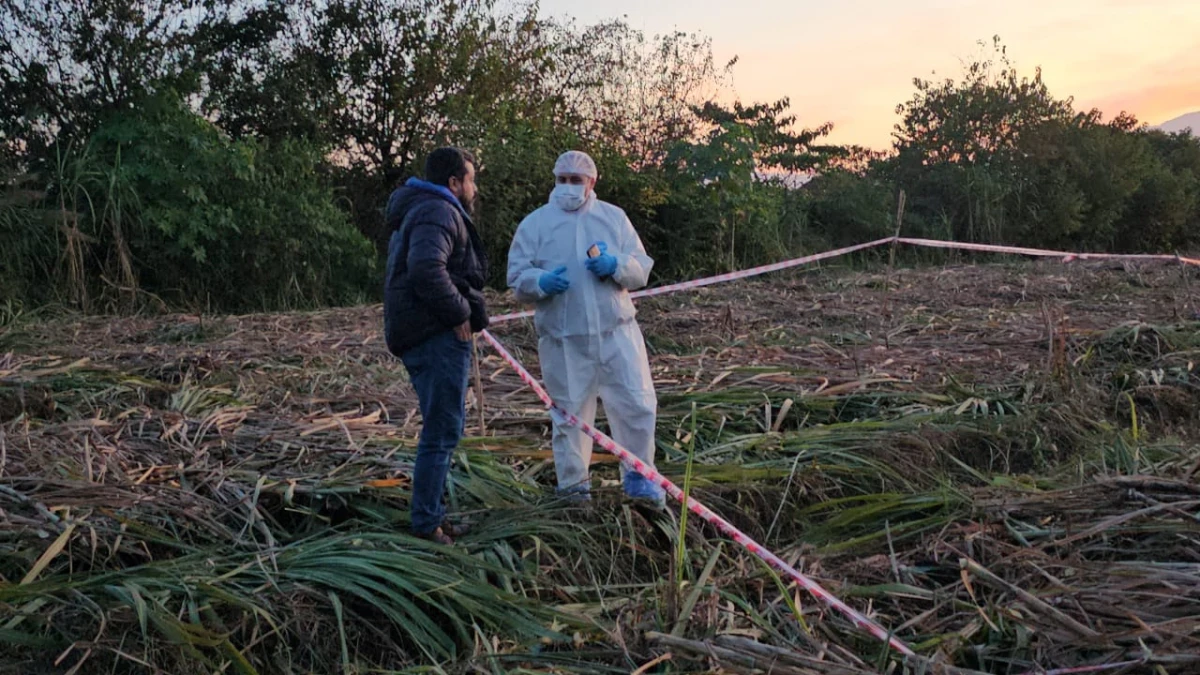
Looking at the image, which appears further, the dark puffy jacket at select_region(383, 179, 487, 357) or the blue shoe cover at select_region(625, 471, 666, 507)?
the blue shoe cover at select_region(625, 471, 666, 507)

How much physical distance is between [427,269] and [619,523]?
1.19 metres

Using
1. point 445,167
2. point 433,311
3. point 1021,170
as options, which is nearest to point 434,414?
point 433,311

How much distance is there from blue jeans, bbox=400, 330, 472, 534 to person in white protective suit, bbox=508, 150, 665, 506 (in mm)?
614

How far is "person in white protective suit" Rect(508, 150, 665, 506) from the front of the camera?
13.6ft

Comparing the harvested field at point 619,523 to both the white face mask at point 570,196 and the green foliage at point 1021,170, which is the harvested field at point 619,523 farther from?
the green foliage at point 1021,170

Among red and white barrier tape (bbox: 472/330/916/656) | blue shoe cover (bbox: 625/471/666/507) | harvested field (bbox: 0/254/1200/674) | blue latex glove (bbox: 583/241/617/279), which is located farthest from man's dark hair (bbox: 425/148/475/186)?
blue shoe cover (bbox: 625/471/666/507)

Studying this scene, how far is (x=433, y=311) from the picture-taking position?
3586mm

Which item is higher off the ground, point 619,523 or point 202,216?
point 202,216

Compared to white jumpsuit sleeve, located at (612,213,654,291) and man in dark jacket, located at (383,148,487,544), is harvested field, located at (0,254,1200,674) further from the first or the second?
white jumpsuit sleeve, located at (612,213,654,291)

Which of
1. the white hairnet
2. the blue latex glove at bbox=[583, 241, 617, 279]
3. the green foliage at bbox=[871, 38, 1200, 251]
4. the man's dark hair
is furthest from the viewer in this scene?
the green foliage at bbox=[871, 38, 1200, 251]

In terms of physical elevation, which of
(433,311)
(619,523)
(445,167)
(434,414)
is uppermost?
(445,167)

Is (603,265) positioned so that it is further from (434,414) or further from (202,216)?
(202,216)

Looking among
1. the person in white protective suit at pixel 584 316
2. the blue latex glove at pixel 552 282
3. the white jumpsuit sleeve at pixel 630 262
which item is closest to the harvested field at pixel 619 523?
the person in white protective suit at pixel 584 316

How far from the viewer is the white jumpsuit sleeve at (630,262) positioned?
4152mm
